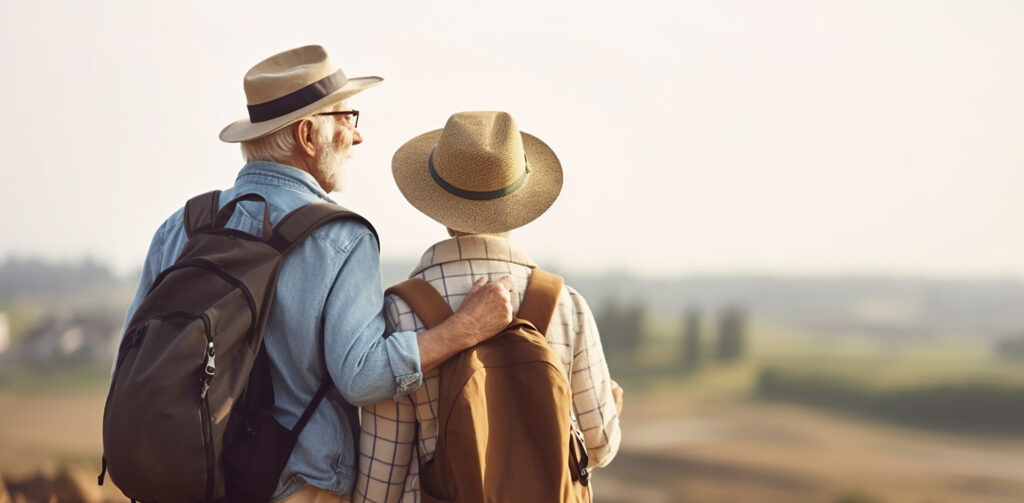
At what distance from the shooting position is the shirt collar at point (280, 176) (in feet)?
6.64

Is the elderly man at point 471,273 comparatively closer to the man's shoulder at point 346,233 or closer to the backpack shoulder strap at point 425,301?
the backpack shoulder strap at point 425,301

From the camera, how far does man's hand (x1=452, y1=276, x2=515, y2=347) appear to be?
187 cm

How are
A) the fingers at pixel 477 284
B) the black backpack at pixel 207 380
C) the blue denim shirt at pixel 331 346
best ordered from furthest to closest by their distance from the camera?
the fingers at pixel 477 284, the blue denim shirt at pixel 331 346, the black backpack at pixel 207 380

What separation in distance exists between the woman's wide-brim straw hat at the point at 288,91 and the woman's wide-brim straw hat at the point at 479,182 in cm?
25

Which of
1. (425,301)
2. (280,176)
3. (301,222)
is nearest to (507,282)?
(425,301)

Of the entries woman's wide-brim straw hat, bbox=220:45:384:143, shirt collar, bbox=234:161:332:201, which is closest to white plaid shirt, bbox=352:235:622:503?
shirt collar, bbox=234:161:332:201

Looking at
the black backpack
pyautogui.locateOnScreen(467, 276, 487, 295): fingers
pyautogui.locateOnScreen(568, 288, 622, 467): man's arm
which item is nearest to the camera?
the black backpack

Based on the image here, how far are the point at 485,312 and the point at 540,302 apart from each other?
145 mm

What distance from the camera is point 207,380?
1.76 meters

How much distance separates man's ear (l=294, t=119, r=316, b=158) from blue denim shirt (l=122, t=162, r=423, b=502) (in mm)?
163

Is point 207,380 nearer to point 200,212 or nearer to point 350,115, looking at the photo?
point 200,212

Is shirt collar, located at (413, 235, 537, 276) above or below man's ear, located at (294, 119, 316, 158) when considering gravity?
below

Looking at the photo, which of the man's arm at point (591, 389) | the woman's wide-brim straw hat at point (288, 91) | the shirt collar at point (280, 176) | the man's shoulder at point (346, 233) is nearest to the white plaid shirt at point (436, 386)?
the man's arm at point (591, 389)

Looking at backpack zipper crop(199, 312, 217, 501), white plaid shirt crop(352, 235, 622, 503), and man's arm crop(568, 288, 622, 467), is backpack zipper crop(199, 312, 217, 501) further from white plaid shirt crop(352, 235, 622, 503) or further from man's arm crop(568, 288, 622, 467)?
man's arm crop(568, 288, 622, 467)
